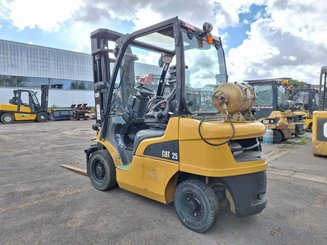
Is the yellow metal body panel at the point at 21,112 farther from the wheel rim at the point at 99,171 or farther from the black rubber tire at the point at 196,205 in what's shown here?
the black rubber tire at the point at 196,205

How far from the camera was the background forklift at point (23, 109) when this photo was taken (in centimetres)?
1972

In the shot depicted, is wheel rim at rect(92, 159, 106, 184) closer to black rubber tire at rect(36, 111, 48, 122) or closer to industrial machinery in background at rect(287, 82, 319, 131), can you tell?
industrial machinery in background at rect(287, 82, 319, 131)

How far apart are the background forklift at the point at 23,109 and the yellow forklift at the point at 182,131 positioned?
18291mm

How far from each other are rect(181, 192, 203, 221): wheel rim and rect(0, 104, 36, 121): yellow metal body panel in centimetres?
2054

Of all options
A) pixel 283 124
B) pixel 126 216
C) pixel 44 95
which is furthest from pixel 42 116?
pixel 126 216

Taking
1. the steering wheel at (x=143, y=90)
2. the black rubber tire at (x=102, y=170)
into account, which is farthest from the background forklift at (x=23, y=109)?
the steering wheel at (x=143, y=90)

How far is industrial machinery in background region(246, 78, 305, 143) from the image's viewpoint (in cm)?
969

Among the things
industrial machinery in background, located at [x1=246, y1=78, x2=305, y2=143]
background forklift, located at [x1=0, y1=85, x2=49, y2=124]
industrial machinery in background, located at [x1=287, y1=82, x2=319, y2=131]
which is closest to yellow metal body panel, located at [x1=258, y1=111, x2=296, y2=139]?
industrial machinery in background, located at [x1=246, y1=78, x2=305, y2=143]

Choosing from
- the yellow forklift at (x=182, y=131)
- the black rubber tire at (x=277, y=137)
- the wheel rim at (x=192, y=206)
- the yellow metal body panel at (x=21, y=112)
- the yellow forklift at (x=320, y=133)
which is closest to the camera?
the yellow forklift at (x=182, y=131)

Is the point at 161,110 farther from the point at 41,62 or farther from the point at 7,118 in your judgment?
the point at 41,62

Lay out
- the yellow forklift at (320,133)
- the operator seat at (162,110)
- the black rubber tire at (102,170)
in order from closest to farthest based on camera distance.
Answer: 1. the operator seat at (162,110)
2. the black rubber tire at (102,170)
3. the yellow forklift at (320,133)

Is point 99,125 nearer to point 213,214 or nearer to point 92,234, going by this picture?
point 92,234

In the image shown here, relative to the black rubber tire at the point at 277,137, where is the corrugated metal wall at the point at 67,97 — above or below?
above

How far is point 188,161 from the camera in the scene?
117 inches
